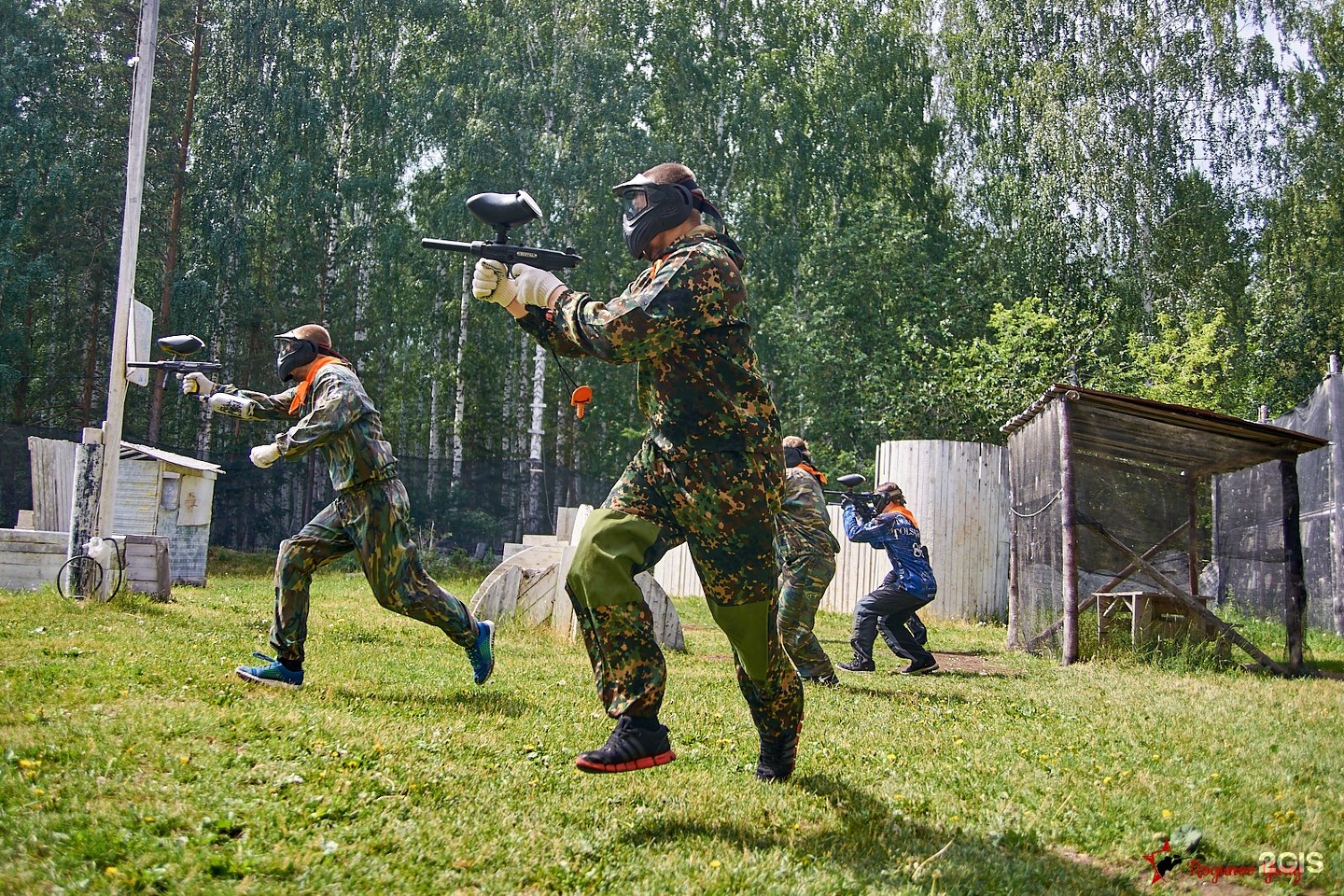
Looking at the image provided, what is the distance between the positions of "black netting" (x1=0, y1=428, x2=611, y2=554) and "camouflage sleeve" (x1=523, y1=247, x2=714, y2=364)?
19.5 metres

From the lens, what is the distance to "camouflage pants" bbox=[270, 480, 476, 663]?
654 centimetres

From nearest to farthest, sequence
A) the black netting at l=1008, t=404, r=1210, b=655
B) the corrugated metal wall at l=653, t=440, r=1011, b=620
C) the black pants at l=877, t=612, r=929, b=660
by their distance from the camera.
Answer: the black pants at l=877, t=612, r=929, b=660
the black netting at l=1008, t=404, r=1210, b=655
the corrugated metal wall at l=653, t=440, r=1011, b=620

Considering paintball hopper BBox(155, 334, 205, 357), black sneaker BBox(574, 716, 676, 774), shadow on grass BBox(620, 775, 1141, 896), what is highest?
paintball hopper BBox(155, 334, 205, 357)

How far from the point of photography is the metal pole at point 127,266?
33.8 feet

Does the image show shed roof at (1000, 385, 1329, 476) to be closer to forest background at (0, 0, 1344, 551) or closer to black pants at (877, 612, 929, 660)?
black pants at (877, 612, 929, 660)

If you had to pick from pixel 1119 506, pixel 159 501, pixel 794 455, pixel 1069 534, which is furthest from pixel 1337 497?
pixel 159 501

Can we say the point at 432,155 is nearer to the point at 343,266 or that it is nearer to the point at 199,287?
the point at 343,266

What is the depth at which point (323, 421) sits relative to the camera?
6.44 metres

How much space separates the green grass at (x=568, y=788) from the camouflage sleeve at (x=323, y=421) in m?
1.41

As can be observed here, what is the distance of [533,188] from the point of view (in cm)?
2686

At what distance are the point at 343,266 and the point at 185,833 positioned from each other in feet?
88.9

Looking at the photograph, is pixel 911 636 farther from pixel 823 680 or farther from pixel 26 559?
pixel 26 559

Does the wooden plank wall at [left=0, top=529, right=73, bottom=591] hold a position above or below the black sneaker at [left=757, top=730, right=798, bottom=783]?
above

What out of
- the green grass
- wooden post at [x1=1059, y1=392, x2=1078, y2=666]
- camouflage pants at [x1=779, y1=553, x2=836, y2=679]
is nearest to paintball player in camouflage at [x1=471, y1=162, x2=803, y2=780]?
the green grass
